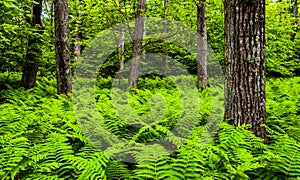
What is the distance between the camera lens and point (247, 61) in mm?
3527

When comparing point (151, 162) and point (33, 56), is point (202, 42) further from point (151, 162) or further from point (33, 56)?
point (151, 162)

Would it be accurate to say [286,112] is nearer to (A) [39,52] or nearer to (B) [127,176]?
(B) [127,176]

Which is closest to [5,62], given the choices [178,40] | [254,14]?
[254,14]

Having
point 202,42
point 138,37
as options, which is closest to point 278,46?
point 202,42

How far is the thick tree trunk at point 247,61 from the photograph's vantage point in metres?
3.48

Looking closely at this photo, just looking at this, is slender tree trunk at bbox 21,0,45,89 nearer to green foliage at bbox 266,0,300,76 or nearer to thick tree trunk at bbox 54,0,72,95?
thick tree trunk at bbox 54,0,72,95

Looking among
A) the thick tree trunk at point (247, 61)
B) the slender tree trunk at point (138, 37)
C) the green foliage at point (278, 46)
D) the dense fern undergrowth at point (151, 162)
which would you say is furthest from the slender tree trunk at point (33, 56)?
the green foliage at point (278, 46)

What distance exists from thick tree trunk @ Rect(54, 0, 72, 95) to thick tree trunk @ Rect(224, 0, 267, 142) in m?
3.85

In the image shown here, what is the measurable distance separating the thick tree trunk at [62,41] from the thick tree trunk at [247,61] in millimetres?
3845

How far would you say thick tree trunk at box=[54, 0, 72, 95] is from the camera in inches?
241

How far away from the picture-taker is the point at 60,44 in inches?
244

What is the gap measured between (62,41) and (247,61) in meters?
4.19

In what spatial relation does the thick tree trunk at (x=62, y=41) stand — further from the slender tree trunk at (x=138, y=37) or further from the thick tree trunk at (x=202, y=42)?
the thick tree trunk at (x=202, y=42)

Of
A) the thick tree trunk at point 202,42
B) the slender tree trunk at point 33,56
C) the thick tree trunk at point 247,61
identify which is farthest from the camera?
the thick tree trunk at point 202,42
